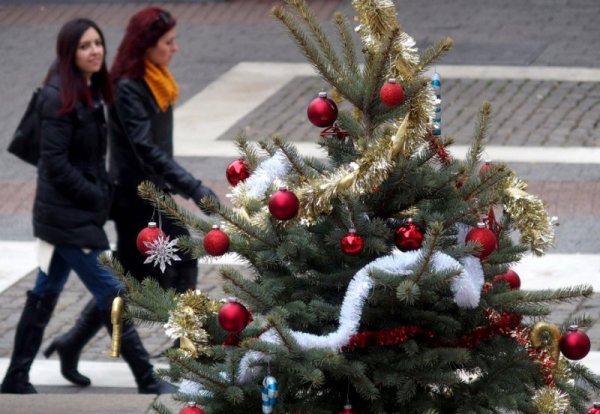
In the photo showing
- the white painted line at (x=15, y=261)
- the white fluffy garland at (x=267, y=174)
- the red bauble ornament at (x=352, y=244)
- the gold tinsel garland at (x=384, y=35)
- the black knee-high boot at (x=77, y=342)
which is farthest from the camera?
the white painted line at (x=15, y=261)

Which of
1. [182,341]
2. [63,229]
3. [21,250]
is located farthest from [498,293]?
[21,250]

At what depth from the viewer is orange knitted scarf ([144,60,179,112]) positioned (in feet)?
24.7

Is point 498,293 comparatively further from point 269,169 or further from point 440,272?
point 269,169

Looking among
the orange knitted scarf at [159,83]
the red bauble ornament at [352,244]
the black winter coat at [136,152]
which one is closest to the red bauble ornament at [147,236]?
the red bauble ornament at [352,244]

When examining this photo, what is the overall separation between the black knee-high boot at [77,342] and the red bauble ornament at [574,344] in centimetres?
376

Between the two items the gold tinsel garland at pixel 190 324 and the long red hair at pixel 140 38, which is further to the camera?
the long red hair at pixel 140 38

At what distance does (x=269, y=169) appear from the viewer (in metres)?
4.07

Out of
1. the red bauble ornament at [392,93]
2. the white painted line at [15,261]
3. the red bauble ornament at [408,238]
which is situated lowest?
the white painted line at [15,261]

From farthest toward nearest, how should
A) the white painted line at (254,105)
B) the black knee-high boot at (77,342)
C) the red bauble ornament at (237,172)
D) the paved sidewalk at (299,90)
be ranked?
1. the white painted line at (254,105)
2. the paved sidewalk at (299,90)
3. the black knee-high boot at (77,342)
4. the red bauble ornament at (237,172)

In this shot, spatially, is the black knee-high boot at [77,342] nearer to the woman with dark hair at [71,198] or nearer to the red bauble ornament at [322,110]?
the woman with dark hair at [71,198]

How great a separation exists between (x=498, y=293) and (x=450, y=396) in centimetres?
34

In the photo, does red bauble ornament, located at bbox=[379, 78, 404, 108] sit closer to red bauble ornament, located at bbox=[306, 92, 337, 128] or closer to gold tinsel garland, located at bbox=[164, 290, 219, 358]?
red bauble ornament, located at bbox=[306, 92, 337, 128]

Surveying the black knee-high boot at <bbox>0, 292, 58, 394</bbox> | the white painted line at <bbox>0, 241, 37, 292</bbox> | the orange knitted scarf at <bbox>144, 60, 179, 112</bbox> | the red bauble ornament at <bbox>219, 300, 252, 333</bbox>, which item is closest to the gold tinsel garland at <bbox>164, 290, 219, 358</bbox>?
the red bauble ornament at <bbox>219, 300, 252, 333</bbox>

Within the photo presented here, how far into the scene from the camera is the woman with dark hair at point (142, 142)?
7.45m
